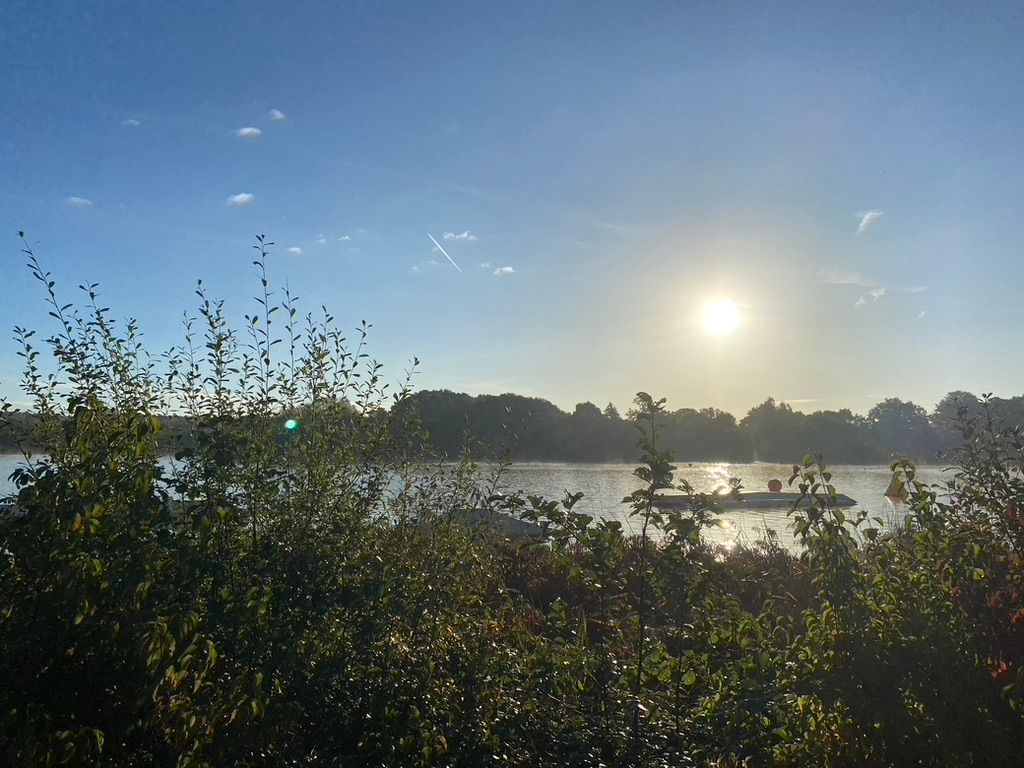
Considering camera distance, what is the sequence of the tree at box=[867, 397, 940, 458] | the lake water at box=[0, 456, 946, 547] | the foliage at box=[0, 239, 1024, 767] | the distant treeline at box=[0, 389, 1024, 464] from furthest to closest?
the tree at box=[867, 397, 940, 458] → the lake water at box=[0, 456, 946, 547] → the distant treeline at box=[0, 389, 1024, 464] → the foliage at box=[0, 239, 1024, 767]

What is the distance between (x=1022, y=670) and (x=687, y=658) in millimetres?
1513

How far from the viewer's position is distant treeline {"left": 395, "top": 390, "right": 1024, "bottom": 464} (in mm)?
5691

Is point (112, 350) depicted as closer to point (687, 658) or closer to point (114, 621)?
point (114, 621)

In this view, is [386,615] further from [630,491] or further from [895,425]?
[895,425]

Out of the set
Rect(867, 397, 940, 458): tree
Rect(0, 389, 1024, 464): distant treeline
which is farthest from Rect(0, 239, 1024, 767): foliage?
Rect(867, 397, 940, 458): tree

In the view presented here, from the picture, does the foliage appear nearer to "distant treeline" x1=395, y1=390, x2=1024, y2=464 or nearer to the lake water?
"distant treeline" x1=395, y1=390, x2=1024, y2=464

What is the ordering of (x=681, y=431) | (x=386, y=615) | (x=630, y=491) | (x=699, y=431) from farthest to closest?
(x=699, y=431)
(x=681, y=431)
(x=630, y=491)
(x=386, y=615)

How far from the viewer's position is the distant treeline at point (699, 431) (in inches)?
224

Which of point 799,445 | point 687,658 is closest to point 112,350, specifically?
point 687,658

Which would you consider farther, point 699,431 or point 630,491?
point 699,431

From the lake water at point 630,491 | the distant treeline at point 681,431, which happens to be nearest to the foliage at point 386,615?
the distant treeline at point 681,431

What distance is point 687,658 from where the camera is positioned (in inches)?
167

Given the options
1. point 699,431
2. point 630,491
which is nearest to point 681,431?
point 699,431

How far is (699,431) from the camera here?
34.2 m
